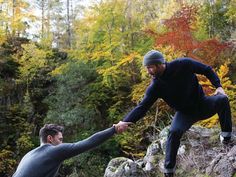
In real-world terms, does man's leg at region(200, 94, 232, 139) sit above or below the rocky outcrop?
above

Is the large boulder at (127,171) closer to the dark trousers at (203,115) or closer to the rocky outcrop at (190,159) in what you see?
the rocky outcrop at (190,159)

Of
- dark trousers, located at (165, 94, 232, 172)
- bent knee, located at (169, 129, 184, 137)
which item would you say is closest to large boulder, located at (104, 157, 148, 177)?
dark trousers, located at (165, 94, 232, 172)

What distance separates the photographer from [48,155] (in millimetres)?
3410

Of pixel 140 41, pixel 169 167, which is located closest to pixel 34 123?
pixel 140 41

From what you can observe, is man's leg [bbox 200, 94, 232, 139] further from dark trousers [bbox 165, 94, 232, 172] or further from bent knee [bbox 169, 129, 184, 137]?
bent knee [bbox 169, 129, 184, 137]

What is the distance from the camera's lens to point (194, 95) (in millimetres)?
4324

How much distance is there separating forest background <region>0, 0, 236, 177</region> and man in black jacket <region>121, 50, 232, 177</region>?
8.14 m

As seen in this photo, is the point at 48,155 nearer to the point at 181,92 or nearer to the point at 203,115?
the point at 181,92

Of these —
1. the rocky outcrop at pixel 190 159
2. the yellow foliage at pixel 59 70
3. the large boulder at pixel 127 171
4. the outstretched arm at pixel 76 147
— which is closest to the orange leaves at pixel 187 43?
the rocky outcrop at pixel 190 159

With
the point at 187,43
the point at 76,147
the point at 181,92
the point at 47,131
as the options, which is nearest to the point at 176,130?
the point at 181,92

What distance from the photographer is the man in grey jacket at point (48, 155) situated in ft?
10.9

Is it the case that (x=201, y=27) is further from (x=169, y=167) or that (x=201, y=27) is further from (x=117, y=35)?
(x=169, y=167)

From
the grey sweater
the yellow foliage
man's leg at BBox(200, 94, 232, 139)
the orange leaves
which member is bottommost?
the grey sweater

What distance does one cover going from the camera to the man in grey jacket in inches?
131
